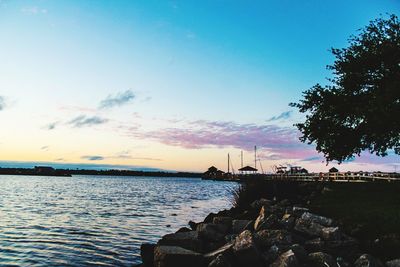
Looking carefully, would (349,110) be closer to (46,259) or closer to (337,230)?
(337,230)

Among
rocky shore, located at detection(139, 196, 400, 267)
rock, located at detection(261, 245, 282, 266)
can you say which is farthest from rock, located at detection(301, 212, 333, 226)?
rock, located at detection(261, 245, 282, 266)

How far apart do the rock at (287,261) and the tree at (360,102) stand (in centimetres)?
1703

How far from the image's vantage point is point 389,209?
47.9 ft

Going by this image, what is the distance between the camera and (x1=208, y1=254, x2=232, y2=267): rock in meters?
8.09

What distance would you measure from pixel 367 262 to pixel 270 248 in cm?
210

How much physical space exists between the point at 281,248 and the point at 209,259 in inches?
67.1

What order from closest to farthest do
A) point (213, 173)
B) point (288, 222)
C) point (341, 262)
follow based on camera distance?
point (341, 262), point (288, 222), point (213, 173)

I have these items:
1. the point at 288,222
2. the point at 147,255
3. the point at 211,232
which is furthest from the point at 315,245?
the point at 147,255

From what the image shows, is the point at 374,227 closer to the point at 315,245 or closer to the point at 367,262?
the point at 315,245

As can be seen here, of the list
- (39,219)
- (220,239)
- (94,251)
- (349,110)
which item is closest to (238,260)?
(220,239)

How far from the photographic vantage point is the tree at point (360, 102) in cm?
2342

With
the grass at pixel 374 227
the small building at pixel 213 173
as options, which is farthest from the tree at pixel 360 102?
the small building at pixel 213 173

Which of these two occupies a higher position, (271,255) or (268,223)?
(268,223)

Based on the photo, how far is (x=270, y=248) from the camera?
29.3 feet
